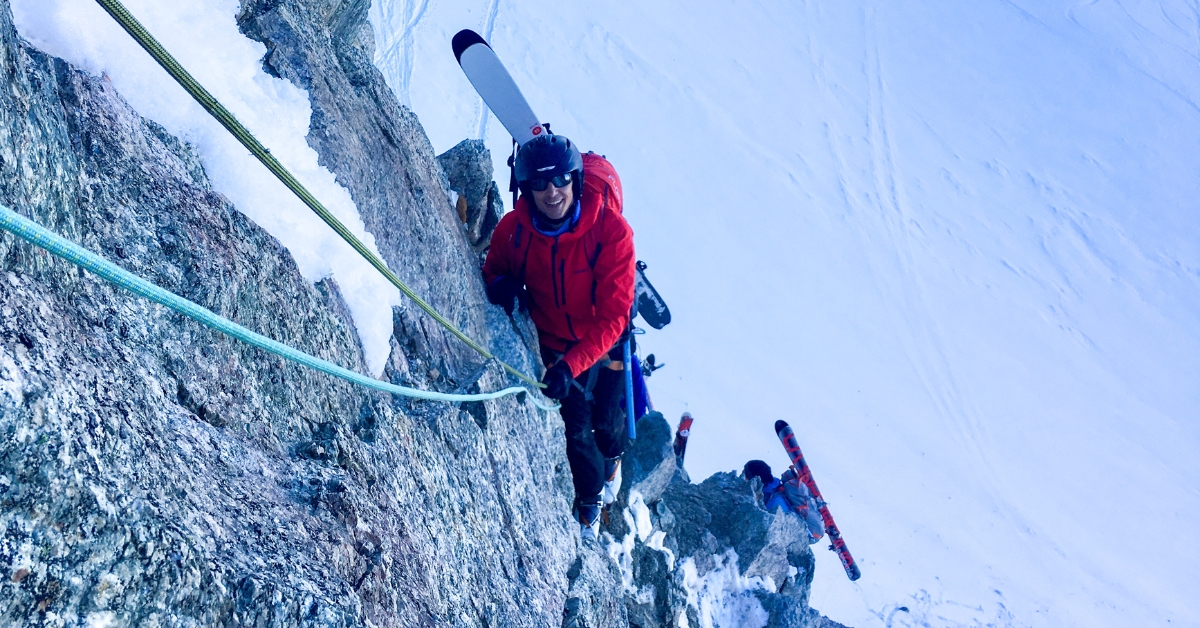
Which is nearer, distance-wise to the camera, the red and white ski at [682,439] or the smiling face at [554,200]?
the smiling face at [554,200]

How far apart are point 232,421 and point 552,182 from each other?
2.67m

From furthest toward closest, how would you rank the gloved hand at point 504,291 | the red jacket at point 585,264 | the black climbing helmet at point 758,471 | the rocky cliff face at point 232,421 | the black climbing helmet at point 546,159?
the black climbing helmet at point 758,471 < the gloved hand at point 504,291 < the red jacket at point 585,264 < the black climbing helmet at point 546,159 < the rocky cliff face at point 232,421

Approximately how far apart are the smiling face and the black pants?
1.56m

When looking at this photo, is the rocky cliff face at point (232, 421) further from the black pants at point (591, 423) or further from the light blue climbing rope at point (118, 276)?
the black pants at point (591, 423)

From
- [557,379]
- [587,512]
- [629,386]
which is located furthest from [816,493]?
[557,379]

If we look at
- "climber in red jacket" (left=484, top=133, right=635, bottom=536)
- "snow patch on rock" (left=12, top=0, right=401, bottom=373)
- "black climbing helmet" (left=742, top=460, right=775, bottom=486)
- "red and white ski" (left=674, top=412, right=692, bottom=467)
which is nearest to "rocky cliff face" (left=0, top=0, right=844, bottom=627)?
"snow patch on rock" (left=12, top=0, right=401, bottom=373)

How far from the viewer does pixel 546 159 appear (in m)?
4.48

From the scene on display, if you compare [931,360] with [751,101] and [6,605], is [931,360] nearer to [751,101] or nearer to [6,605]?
[751,101]

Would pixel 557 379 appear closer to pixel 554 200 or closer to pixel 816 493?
pixel 554 200

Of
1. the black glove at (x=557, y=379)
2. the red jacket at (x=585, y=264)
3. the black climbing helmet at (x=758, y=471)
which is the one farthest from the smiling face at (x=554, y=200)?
the black climbing helmet at (x=758, y=471)

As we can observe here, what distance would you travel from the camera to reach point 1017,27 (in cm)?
2600

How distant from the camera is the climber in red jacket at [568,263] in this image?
15.2ft

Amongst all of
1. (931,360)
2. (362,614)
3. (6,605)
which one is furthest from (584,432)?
(931,360)

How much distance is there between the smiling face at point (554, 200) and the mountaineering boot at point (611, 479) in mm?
2425
